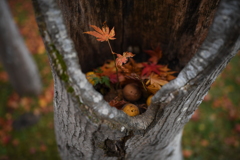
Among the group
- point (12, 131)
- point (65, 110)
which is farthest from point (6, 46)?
point (65, 110)

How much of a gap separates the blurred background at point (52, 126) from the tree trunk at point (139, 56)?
1.82m

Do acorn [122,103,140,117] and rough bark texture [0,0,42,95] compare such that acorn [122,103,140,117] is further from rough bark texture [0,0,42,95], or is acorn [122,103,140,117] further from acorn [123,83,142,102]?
rough bark texture [0,0,42,95]

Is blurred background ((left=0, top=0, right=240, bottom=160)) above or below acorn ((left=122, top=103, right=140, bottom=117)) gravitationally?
below

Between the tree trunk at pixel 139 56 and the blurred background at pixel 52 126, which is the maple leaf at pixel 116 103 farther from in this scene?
the blurred background at pixel 52 126

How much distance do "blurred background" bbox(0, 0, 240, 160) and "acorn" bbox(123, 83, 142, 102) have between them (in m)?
2.22

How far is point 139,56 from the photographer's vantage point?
1942 millimetres

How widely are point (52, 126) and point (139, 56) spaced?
2326 mm

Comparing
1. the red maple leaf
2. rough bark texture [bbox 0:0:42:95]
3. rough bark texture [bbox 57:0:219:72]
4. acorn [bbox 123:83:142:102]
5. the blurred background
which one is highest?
rough bark texture [bbox 57:0:219:72]

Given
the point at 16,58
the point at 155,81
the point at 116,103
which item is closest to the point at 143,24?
the point at 155,81

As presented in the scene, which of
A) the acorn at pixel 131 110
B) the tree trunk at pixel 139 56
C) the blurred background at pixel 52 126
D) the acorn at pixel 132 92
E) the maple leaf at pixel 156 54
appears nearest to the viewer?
the tree trunk at pixel 139 56

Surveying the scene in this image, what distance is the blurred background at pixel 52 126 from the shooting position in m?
3.17

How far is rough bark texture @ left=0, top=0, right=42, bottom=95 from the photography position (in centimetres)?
296

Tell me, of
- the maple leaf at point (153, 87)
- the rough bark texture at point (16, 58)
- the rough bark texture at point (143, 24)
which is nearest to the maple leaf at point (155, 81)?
the maple leaf at point (153, 87)

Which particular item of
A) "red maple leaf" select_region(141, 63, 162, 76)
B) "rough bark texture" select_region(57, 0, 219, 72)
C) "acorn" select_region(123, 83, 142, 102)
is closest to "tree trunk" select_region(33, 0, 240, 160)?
"rough bark texture" select_region(57, 0, 219, 72)
